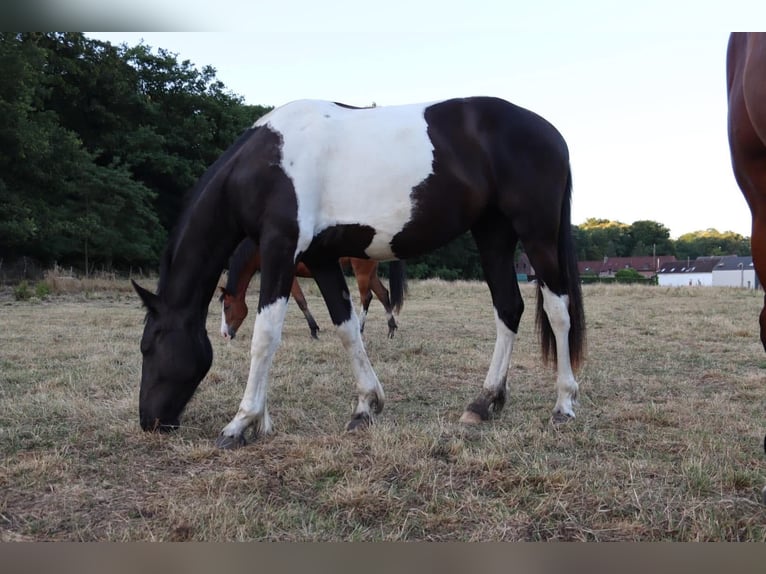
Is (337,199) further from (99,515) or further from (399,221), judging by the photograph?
(99,515)

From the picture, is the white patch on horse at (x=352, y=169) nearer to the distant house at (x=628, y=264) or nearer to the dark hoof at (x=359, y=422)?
the dark hoof at (x=359, y=422)

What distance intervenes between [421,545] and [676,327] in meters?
8.54

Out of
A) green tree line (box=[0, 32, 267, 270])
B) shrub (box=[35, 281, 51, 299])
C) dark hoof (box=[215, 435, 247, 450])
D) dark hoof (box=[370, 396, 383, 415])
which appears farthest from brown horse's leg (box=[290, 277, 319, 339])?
green tree line (box=[0, 32, 267, 270])

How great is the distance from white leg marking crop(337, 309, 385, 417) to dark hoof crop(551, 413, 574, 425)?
1.08m

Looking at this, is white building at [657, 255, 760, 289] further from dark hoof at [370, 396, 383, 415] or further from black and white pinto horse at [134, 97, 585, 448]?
dark hoof at [370, 396, 383, 415]

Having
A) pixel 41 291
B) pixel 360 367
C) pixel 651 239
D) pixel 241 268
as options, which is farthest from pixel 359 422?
pixel 651 239

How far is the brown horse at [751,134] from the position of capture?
62.6 inches

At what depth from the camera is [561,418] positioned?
11.2ft

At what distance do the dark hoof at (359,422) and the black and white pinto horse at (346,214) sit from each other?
2 centimetres

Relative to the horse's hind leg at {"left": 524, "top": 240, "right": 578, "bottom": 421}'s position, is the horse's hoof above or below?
below

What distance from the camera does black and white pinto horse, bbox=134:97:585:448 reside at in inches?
126

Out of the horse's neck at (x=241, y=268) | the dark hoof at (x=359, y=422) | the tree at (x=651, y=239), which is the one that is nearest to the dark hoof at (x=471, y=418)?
the dark hoof at (x=359, y=422)

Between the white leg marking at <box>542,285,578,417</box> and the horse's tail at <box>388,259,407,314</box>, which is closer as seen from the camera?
the white leg marking at <box>542,285,578,417</box>

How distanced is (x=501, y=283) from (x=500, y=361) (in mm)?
555
